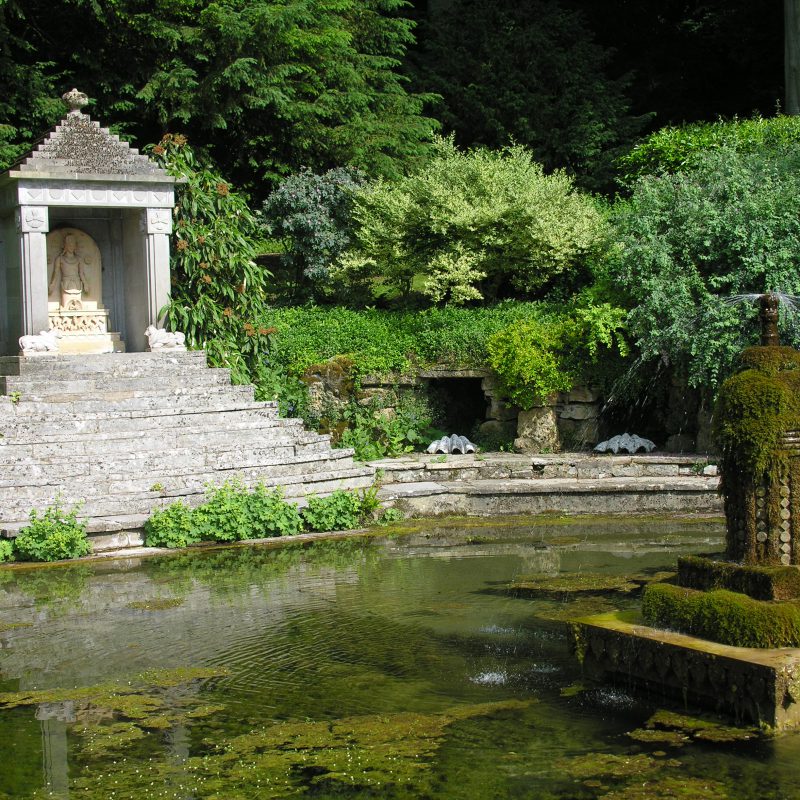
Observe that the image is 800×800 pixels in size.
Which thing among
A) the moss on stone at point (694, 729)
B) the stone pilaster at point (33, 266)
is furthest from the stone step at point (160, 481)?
the moss on stone at point (694, 729)

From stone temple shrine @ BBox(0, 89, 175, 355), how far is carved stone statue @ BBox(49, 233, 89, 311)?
0.01 metres

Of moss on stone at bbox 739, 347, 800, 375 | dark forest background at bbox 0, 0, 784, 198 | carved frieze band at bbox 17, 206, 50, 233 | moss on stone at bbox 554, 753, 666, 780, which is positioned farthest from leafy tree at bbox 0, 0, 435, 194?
moss on stone at bbox 554, 753, 666, 780

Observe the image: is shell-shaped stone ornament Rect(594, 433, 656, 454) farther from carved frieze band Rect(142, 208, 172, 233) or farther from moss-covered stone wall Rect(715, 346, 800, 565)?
moss-covered stone wall Rect(715, 346, 800, 565)

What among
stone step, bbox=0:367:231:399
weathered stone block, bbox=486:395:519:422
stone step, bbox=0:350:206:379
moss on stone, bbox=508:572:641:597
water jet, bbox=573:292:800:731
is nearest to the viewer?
water jet, bbox=573:292:800:731

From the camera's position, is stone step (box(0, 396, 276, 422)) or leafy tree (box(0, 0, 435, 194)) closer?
stone step (box(0, 396, 276, 422))

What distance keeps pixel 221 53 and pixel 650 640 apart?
16194 mm

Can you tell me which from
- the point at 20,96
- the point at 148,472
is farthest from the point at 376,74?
the point at 148,472

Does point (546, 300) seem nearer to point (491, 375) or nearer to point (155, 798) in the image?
point (491, 375)

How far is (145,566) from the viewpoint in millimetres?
11273

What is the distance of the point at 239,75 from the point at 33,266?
666 cm

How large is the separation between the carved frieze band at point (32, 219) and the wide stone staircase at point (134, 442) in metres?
1.78

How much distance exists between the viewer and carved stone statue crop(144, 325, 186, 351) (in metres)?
15.8

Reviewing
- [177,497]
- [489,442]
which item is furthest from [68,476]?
[489,442]

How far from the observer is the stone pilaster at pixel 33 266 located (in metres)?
15.0
